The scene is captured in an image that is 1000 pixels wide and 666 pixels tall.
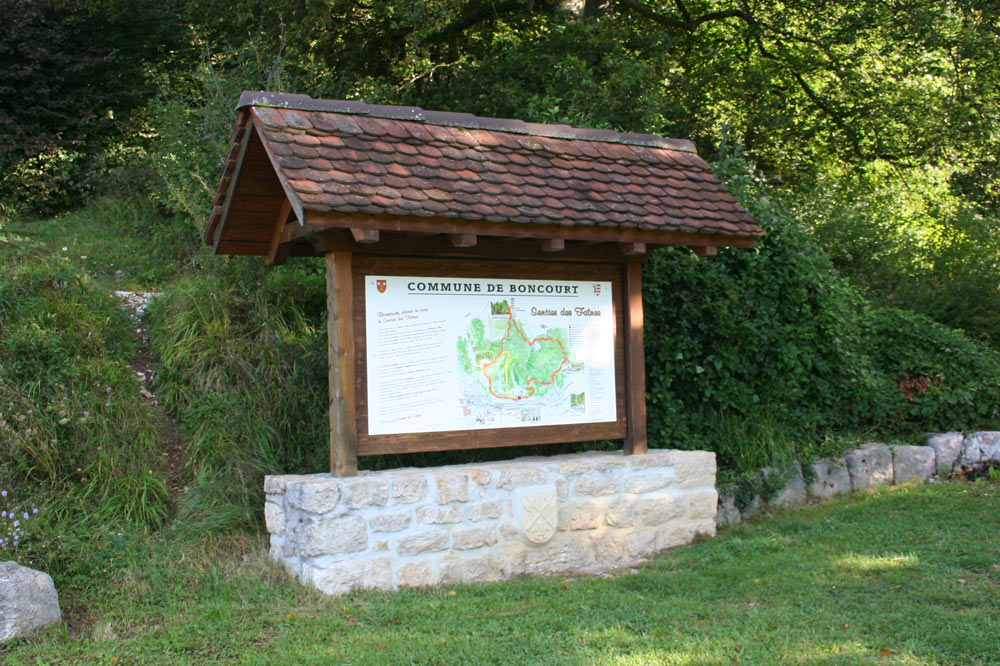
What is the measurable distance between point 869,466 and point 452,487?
16.4 ft

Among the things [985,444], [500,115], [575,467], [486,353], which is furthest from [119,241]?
[985,444]

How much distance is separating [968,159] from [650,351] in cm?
1005

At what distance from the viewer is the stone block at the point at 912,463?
922cm

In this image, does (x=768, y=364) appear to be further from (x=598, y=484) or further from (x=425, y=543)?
(x=425, y=543)

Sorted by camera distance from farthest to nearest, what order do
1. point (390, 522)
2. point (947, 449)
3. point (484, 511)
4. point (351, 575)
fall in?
point (947, 449)
point (484, 511)
point (390, 522)
point (351, 575)

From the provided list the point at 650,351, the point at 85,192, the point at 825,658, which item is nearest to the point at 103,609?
the point at 825,658

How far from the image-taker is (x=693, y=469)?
23.9 ft

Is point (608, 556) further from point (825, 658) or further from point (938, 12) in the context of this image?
point (938, 12)

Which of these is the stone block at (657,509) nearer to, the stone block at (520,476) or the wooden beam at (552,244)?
the stone block at (520,476)

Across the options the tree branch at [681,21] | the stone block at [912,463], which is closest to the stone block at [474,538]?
the stone block at [912,463]

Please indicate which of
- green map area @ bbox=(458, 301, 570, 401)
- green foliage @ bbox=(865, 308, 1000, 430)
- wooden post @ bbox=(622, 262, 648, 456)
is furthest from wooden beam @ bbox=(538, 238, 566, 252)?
green foliage @ bbox=(865, 308, 1000, 430)

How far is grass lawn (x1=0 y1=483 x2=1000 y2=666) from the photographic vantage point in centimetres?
463

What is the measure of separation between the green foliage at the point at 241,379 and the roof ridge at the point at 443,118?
7.41ft

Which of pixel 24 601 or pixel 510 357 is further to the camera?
pixel 510 357
